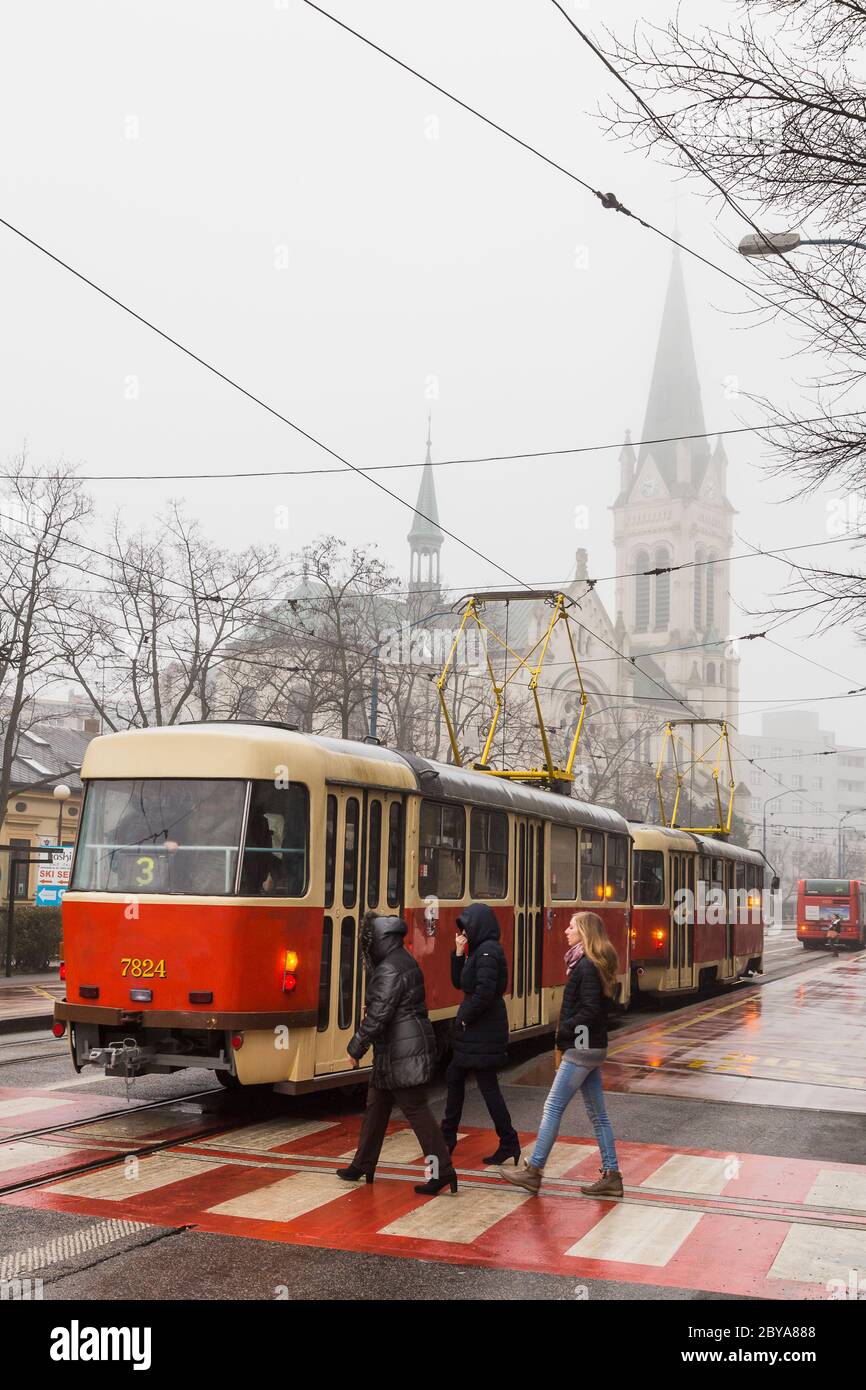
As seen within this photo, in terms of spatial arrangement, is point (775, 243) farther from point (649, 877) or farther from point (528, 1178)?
point (649, 877)

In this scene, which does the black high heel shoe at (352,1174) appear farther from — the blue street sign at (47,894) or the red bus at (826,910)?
the red bus at (826,910)

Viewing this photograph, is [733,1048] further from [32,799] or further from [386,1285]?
[32,799]

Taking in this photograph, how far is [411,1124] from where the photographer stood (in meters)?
8.43

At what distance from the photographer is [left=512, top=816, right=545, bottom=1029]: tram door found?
14984 mm

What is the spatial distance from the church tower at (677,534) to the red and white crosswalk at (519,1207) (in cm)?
10168

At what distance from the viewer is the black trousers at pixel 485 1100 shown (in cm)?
917

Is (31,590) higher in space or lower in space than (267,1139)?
higher

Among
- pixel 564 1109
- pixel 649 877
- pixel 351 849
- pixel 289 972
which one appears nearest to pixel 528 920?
pixel 351 849

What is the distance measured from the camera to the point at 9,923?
24.4 metres

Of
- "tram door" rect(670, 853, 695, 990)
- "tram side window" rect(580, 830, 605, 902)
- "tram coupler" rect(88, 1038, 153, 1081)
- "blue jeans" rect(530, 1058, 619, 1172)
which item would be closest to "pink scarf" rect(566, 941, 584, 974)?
"blue jeans" rect(530, 1058, 619, 1172)

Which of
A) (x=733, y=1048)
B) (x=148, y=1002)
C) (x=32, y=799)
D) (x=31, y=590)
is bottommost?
(x=733, y=1048)
